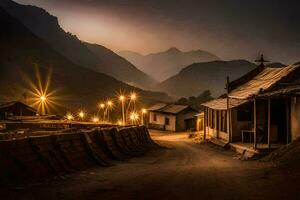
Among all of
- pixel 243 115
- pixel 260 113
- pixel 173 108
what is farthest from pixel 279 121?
pixel 173 108

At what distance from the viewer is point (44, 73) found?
129 m

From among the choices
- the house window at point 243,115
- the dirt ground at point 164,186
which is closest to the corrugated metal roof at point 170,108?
the house window at point 243,115

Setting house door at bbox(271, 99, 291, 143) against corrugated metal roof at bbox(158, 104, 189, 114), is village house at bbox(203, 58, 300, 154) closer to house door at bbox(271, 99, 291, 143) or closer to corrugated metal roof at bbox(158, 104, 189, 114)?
house door at bbox(271, 99, 291, 143)

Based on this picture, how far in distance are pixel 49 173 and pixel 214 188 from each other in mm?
5649

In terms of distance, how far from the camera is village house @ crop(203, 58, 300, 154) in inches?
904

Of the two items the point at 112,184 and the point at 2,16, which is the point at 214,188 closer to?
the point at 112,184

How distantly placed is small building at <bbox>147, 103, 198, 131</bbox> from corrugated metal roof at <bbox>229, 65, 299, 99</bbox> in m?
31.2

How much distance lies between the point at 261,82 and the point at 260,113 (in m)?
3.13

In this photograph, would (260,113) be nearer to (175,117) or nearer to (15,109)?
(175,117)

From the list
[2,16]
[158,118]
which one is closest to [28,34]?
[2,16]

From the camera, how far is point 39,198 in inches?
357

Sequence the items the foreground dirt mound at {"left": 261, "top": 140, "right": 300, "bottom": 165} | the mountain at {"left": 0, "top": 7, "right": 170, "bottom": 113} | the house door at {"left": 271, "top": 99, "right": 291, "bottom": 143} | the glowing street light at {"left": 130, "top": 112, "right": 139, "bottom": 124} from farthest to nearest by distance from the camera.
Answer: the mountain at {"left": 0, "top": 7, "right": 170, "bottom": 113} < the glowing street light at {"left": 130, "top": 112, "right": 139, "bottom": 124} < the house door at {"left": 271, "top": 99, "right": 291, "bottom": 143} < the foreground dirt mound at {"left": 261, "top": 140, "right": 300, "bottom": 165}

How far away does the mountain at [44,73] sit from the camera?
111m

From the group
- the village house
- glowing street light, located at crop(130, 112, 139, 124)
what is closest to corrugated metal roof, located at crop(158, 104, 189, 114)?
glowing street light, located at crop(130, 112, 139, 124)
